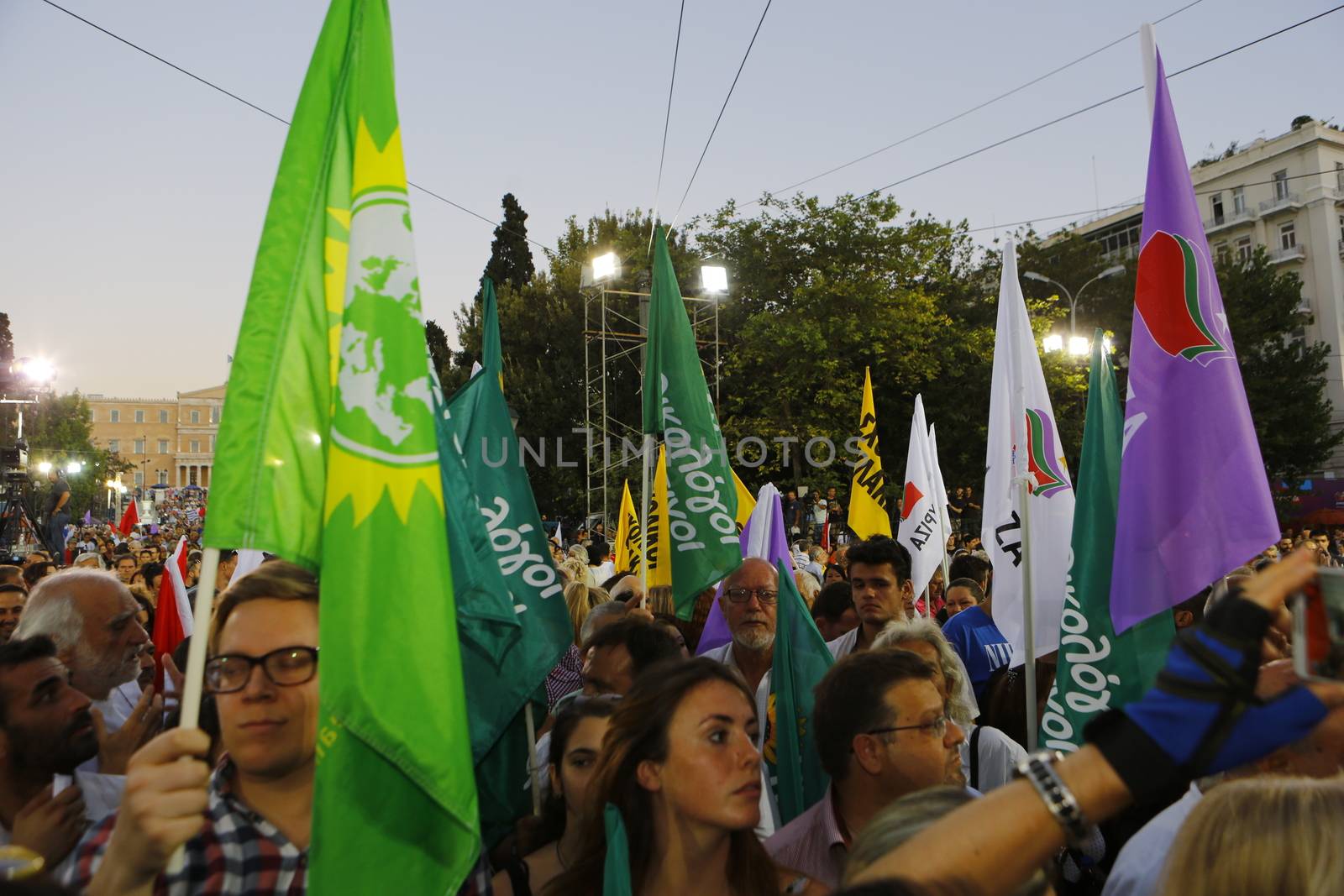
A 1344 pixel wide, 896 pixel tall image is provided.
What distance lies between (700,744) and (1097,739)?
143cm

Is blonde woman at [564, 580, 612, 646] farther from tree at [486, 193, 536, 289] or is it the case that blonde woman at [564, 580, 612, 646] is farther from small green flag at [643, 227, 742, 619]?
tree at [486, 193, 536, 289]

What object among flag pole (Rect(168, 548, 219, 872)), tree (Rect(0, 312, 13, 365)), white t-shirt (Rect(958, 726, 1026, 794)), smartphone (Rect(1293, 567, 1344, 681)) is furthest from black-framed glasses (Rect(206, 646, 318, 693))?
tree (Rect(0, 312, 13, 365))

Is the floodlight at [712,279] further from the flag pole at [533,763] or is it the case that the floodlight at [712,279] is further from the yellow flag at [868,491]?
the flag pole at [533,763]

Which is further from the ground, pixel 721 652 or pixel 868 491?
pixel 868 491

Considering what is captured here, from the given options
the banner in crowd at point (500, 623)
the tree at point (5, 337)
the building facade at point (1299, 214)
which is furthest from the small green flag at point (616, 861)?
the tree at point (5, 337)

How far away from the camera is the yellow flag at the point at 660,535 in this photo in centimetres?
586

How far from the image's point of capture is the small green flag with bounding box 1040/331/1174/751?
4.27 metres

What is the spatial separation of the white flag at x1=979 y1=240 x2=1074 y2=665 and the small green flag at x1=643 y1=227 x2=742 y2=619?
4.94ft

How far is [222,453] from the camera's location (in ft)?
6.94

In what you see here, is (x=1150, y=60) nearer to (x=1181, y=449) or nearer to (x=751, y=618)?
(x=1181, y=449)

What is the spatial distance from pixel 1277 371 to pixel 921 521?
34.0 meters

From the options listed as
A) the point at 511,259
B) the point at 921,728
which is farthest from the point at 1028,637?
the point at 511,259

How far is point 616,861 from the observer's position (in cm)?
239

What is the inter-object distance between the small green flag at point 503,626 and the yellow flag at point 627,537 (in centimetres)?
621
